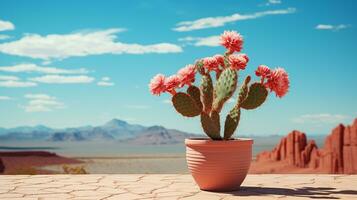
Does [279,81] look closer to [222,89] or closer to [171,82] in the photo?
[222,89]

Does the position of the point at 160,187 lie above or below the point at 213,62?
below

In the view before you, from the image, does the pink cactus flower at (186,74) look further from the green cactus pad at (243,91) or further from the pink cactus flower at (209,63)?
the green cactus pad at (243,91)

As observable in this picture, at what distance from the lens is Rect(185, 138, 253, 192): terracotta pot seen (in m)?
6.60

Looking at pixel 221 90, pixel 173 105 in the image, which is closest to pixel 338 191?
pixel 221 90

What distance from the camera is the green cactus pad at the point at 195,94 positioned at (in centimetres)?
710

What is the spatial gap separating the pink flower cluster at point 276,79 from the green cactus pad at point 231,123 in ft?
1.90

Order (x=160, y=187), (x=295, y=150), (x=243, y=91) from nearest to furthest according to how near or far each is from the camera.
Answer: (x=243, y=91) < (x=160, y=187) < (x=295, y=150)

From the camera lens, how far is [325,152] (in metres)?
50.0

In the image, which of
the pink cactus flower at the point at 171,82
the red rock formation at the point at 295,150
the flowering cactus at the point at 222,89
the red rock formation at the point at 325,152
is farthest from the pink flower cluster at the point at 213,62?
the red rock formation at the point at 295,150

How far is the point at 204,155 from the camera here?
6660 millimetres

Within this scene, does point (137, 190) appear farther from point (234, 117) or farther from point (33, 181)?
point (33, 181)

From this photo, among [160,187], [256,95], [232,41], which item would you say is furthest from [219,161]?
[232,41]

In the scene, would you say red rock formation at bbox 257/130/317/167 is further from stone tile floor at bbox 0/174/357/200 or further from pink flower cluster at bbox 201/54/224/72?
pink flower cluster at bbox 201/54/224/72

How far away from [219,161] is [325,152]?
1803 inches
